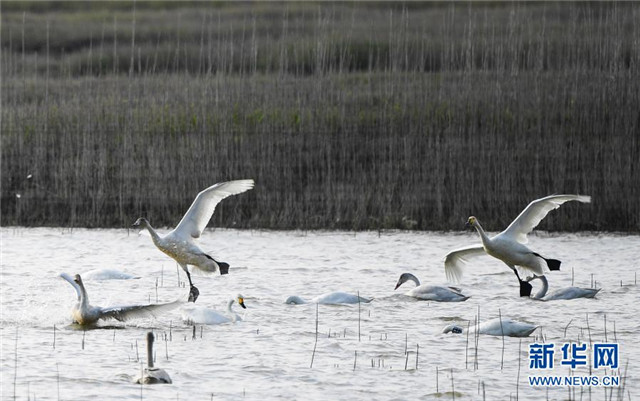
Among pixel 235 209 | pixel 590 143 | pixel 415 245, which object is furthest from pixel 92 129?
pixel 590 143

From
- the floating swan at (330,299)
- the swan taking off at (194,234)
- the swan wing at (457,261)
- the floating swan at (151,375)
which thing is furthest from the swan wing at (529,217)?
the floating swan at (151,375)

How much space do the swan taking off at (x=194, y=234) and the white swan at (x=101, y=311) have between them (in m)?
1.19

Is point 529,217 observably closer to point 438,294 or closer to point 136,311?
point 438,294

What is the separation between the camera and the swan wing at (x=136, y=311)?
28.1 feet

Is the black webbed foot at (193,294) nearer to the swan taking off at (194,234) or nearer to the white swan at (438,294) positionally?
the swan taking off at (194,234)

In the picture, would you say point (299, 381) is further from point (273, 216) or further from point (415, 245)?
point (273, 216)

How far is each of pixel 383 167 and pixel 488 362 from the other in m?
7.93

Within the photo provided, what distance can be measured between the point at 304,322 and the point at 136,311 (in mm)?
1414

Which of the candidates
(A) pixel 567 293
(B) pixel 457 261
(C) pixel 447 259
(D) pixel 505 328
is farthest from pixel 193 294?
(A) pixel 567 293

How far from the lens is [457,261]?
10875 mm

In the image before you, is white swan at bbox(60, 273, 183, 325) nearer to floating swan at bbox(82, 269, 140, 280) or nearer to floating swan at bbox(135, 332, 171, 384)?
floating swan at bbox(135, 332, 171, 384)

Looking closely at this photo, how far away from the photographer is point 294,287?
11.1m

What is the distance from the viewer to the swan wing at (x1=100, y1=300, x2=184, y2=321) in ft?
28.1

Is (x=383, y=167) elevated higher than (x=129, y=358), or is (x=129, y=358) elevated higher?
(x=383, y=167)
